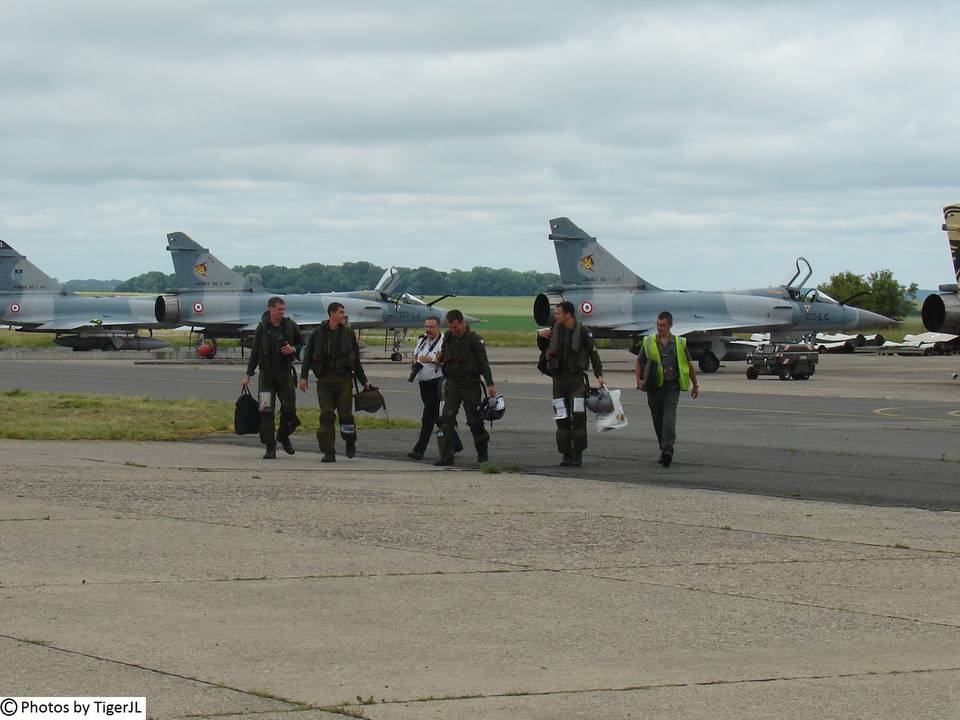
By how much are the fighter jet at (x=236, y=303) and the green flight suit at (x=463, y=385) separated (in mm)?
39866

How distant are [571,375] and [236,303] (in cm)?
4290

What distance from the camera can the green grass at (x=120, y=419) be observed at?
62.7 feet

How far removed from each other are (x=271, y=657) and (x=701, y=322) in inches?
1718

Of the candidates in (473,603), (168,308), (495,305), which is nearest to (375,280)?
(495,305)

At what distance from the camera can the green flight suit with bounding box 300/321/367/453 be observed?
16.0 meters

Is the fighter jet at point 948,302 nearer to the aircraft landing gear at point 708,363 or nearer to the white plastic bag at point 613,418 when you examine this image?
the aircraft landing gear at point 708,363

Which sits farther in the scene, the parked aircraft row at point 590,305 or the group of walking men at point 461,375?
the parked aircraft row at point 590,305

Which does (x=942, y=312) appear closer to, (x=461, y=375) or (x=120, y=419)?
(x=120, y=419)

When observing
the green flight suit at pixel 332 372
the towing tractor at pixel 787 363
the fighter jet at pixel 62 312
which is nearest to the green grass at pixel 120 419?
the green flight suit at pixel 332 372

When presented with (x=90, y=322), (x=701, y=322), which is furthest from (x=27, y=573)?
(x=90, y=322)

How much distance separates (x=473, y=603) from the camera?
7.65 m

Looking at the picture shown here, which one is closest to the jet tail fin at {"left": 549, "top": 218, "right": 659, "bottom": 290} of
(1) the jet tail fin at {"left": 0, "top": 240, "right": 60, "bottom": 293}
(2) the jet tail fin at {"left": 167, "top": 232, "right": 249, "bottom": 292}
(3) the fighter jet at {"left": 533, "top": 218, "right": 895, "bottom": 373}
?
(3) the fighter jet at {"left": 533, "top": 218, "right": 895, "bottom": 373}

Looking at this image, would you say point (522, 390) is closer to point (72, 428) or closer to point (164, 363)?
point (72, 428)

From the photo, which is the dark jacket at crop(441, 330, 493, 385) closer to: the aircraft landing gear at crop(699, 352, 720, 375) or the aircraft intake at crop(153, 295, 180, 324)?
the aircraft landing gear at crop(699, 352, 720, 375)
